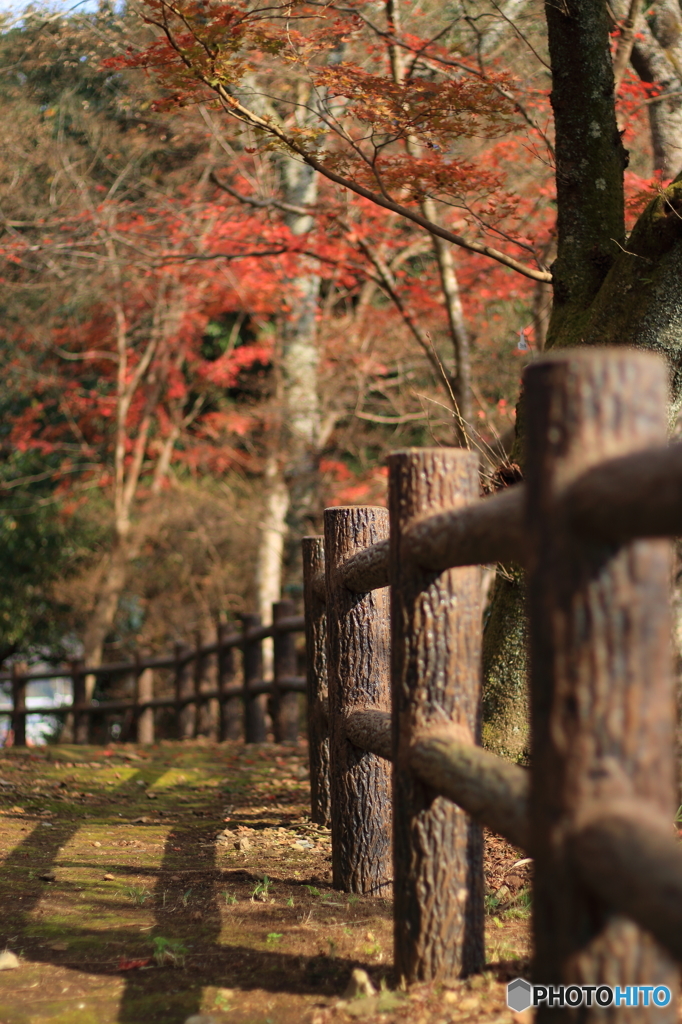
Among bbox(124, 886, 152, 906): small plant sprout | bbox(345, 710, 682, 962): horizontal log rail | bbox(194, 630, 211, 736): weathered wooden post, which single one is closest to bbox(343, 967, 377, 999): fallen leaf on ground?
bbox(345, 710, 682, 962): horizontal log rail

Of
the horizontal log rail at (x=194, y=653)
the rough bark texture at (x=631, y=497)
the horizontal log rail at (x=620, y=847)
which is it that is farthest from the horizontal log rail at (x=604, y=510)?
the horizontal log rail at (x=194, y=653)

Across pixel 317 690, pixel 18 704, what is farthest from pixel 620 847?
pixel 18 704

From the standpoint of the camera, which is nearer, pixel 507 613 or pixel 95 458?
pixel 507 613

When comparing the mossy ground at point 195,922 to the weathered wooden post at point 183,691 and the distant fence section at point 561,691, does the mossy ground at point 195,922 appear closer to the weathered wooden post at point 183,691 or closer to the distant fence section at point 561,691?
the distant fence section at point 561,691

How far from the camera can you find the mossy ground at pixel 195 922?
6.43ft

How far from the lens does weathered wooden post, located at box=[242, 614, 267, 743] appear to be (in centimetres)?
801

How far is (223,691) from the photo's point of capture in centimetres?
873

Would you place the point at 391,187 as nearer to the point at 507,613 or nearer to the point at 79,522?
the point at 507,613

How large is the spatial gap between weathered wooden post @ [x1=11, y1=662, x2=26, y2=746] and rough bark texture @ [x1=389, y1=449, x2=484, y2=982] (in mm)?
10237

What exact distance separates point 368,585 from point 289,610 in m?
4.73

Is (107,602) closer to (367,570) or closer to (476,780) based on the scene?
(367,570)

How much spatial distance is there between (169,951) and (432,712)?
3.27 feet

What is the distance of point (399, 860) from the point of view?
197 centimetres

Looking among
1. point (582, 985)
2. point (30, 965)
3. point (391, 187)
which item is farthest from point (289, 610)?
point (582, 985)
